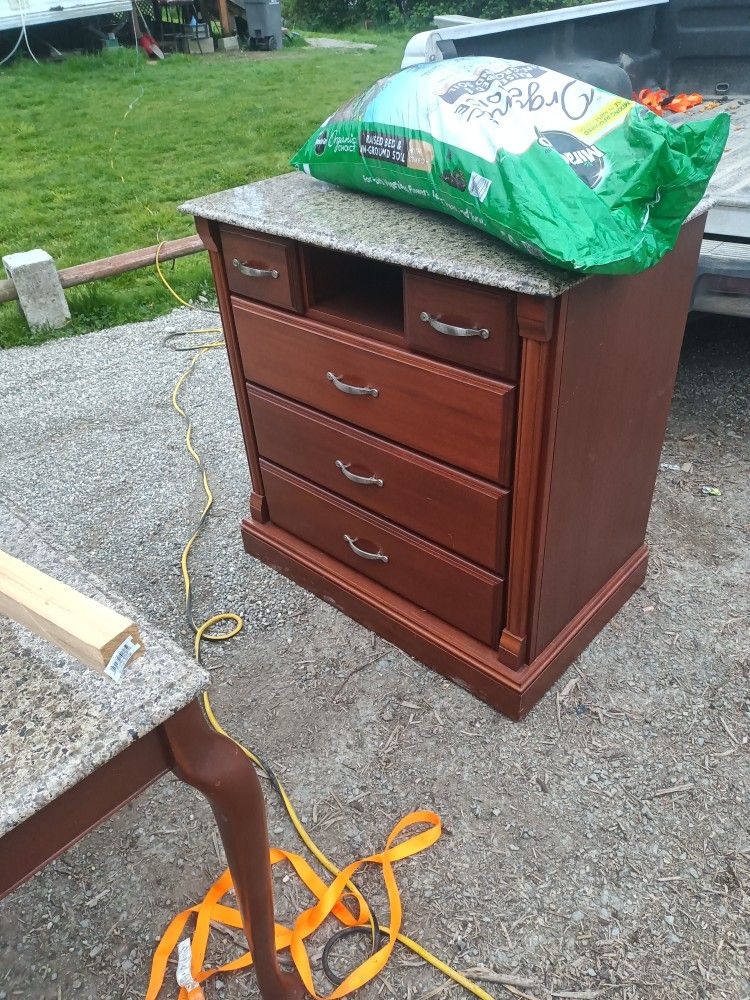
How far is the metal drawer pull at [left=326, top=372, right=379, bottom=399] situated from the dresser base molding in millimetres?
651

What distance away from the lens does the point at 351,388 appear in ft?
6.38

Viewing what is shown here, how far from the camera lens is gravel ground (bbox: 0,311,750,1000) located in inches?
61.6

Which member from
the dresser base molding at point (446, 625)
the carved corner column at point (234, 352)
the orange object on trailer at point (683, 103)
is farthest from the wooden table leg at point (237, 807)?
the orange object on trailer at point (683, 103)

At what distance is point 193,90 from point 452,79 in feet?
32.9

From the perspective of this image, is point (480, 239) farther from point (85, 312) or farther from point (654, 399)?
point (85, 312)

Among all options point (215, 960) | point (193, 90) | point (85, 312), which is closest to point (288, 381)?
point (215, 960)

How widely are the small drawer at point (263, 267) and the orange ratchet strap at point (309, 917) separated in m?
1.37

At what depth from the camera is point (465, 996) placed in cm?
150

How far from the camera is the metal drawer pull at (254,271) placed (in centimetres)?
200

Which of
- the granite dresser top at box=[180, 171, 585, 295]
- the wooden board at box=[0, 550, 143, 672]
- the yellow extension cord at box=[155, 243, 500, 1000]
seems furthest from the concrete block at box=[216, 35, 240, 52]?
the wooden board at box=[0, 550, 143, 672]

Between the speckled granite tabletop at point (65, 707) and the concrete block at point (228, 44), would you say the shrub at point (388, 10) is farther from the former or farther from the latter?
the speckled granite tabletop at point (65, 707)

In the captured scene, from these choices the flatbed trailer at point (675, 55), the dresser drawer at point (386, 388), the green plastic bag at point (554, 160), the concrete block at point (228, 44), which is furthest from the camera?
the concrete block at point (228, 44)

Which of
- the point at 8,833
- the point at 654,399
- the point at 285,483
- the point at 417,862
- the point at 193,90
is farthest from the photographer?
the point at 193,90

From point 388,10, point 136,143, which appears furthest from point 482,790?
point 388,10
